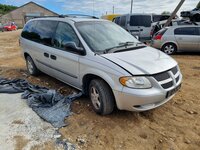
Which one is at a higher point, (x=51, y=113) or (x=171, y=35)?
(x=171, y=35)

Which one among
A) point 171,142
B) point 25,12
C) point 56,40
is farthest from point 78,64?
point 25,12

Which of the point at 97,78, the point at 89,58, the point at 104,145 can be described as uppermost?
the point at 89,58

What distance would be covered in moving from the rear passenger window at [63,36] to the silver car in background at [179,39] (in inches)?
256

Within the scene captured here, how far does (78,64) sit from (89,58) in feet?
1.15

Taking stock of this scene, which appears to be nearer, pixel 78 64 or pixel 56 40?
pixel 78 64

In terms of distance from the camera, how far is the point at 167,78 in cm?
337

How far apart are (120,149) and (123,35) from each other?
2509mm

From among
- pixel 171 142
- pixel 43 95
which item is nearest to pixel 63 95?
pixel 43 95

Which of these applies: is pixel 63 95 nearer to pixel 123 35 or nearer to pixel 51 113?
pixel 51 113

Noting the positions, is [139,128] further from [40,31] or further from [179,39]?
[179,39]

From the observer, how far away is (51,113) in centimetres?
387

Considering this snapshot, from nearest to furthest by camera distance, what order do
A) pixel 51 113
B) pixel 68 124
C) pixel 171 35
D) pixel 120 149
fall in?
pixel 120 149 < pixel 68 124 < pixel 51 113 < pixel 171 35

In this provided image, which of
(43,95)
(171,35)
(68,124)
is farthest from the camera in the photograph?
(171,35)

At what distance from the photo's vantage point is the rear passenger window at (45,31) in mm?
4855
